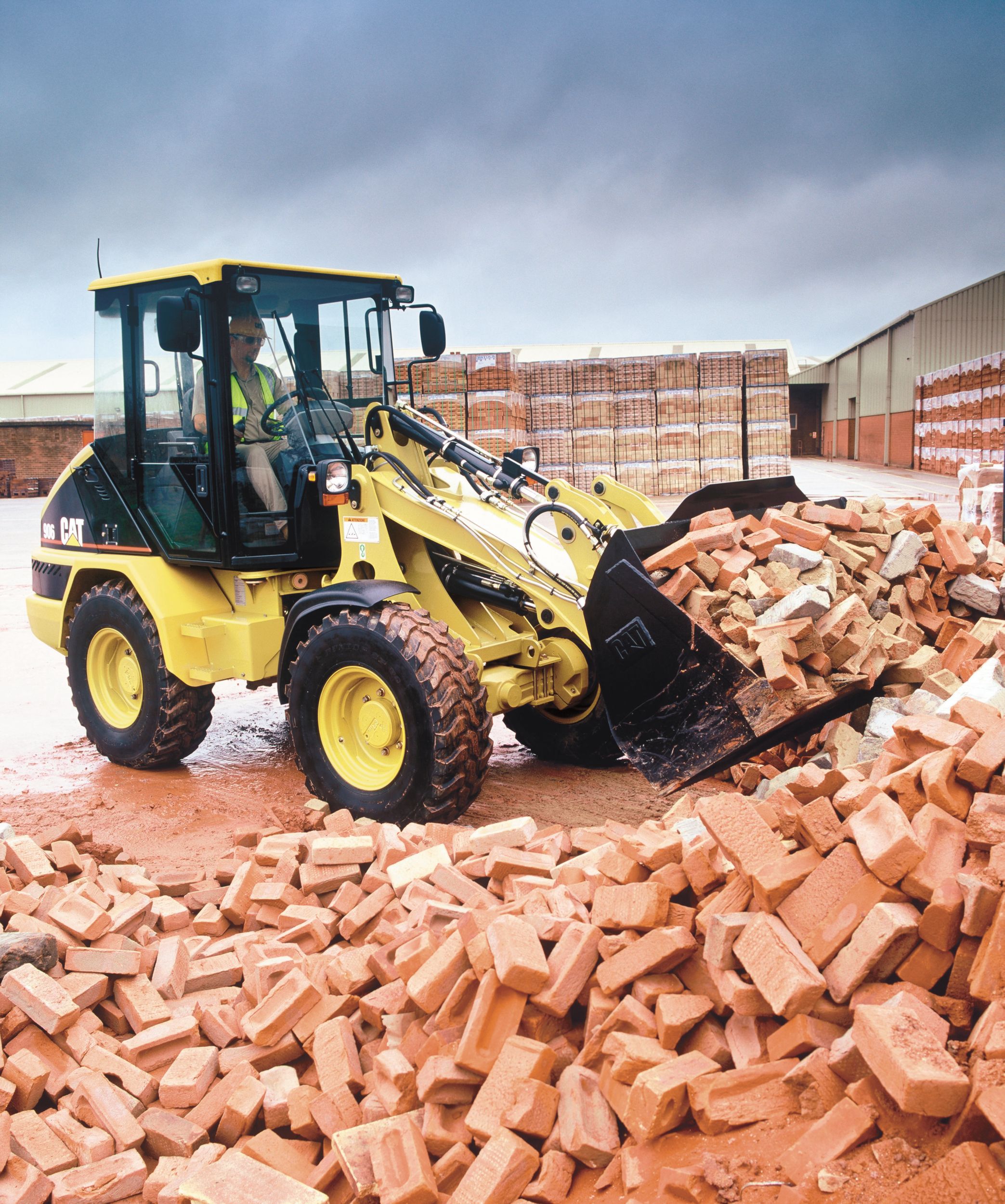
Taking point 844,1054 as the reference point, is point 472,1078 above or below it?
below

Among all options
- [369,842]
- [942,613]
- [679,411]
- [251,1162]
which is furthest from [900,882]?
[679,411]

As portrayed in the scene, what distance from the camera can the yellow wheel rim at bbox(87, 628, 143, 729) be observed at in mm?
7227

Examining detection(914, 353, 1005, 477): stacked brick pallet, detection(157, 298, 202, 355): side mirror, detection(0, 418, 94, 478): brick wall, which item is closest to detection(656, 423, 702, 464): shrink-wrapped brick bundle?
detection(914, 353, 1005, 477): stacked brick pallet

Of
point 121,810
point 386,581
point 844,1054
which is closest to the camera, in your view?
point 844,1054

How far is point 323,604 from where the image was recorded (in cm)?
577

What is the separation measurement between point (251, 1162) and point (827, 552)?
149 inches

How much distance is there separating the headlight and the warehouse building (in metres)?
18.9

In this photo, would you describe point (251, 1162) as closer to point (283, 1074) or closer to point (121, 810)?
point (283, 1074)

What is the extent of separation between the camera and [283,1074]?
3504mm

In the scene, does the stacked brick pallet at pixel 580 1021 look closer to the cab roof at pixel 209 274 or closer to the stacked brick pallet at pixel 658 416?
the cab roof at pixel 209 274

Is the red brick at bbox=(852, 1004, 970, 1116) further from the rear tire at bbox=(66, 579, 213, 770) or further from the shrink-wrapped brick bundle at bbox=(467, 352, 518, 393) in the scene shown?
the shrink-wrapped brick bundle at bbox=(467, 352, 518, 393)

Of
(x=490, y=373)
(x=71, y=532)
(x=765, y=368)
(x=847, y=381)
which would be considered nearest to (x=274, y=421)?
(x=71, y=532)

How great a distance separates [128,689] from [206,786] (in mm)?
984

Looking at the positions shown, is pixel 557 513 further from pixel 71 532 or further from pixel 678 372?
pixel 678 372
